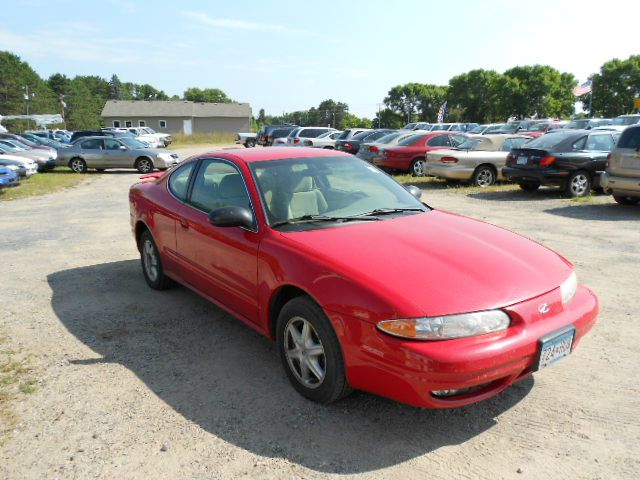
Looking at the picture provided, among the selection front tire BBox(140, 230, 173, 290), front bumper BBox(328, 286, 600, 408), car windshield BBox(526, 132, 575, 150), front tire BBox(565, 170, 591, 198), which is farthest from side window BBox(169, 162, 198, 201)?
front tire BBox(565, 170, 591, 198)

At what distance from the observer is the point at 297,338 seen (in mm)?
3348

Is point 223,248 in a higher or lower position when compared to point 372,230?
lower

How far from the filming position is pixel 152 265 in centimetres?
557

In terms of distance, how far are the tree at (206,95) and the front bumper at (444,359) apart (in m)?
156

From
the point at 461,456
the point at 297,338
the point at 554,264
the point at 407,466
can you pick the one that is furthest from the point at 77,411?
the point at 554,264

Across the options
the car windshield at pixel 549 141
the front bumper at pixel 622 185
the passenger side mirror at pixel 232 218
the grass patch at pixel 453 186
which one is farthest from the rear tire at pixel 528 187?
the passenger side mirror at pixel 232 218

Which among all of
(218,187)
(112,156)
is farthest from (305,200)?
(112,156)

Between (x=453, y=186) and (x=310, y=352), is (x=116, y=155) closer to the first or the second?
(x=453, y=186)

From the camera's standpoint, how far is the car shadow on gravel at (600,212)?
9430 millimetres

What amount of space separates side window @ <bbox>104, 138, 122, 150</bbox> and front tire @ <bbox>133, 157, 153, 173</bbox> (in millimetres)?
1049

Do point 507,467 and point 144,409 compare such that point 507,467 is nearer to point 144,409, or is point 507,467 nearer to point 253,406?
point 253,406

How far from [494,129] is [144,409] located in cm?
3292

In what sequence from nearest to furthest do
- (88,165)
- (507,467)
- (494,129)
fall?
(507,467)
(88,165)
(494,129)

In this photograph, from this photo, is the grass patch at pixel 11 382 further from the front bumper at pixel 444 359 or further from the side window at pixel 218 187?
the front bumper at pixel 444 359
